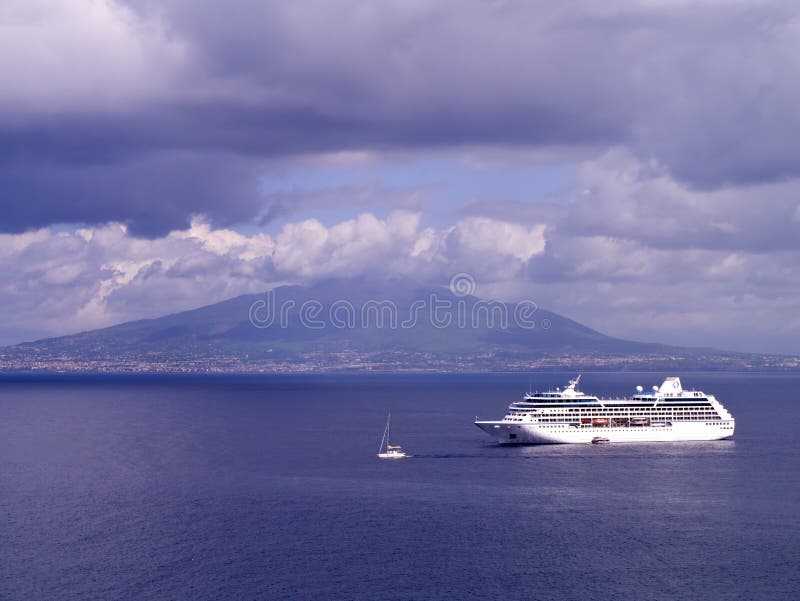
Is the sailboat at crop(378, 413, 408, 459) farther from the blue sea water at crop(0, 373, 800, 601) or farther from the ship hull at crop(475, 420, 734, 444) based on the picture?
the ship hull at crop(475, 420, 734, 444)

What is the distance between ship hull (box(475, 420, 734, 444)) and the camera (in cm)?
16062

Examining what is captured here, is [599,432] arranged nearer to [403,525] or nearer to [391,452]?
[391,452]

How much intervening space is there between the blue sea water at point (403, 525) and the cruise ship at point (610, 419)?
10298 millimetres

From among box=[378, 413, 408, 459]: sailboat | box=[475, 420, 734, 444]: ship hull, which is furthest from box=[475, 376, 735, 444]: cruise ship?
box=[378, 413, 408, 459]: sailboat

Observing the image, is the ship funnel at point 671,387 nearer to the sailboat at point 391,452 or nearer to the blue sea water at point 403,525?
the blue sea water at point 403,525

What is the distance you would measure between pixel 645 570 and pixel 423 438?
98.8 meters

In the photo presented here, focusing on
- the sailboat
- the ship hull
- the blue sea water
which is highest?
the ship hull

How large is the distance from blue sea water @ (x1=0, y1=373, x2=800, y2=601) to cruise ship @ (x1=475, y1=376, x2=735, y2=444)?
33.8ft

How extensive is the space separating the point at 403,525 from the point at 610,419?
275ft

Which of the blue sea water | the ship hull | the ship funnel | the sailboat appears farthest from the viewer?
the ship funnel

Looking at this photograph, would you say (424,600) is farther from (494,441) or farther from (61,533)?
(494,441)

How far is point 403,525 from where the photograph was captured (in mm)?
90625

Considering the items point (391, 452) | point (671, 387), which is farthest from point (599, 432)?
point (391, 452)

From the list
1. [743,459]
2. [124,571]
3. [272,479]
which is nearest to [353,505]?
[272,479]
